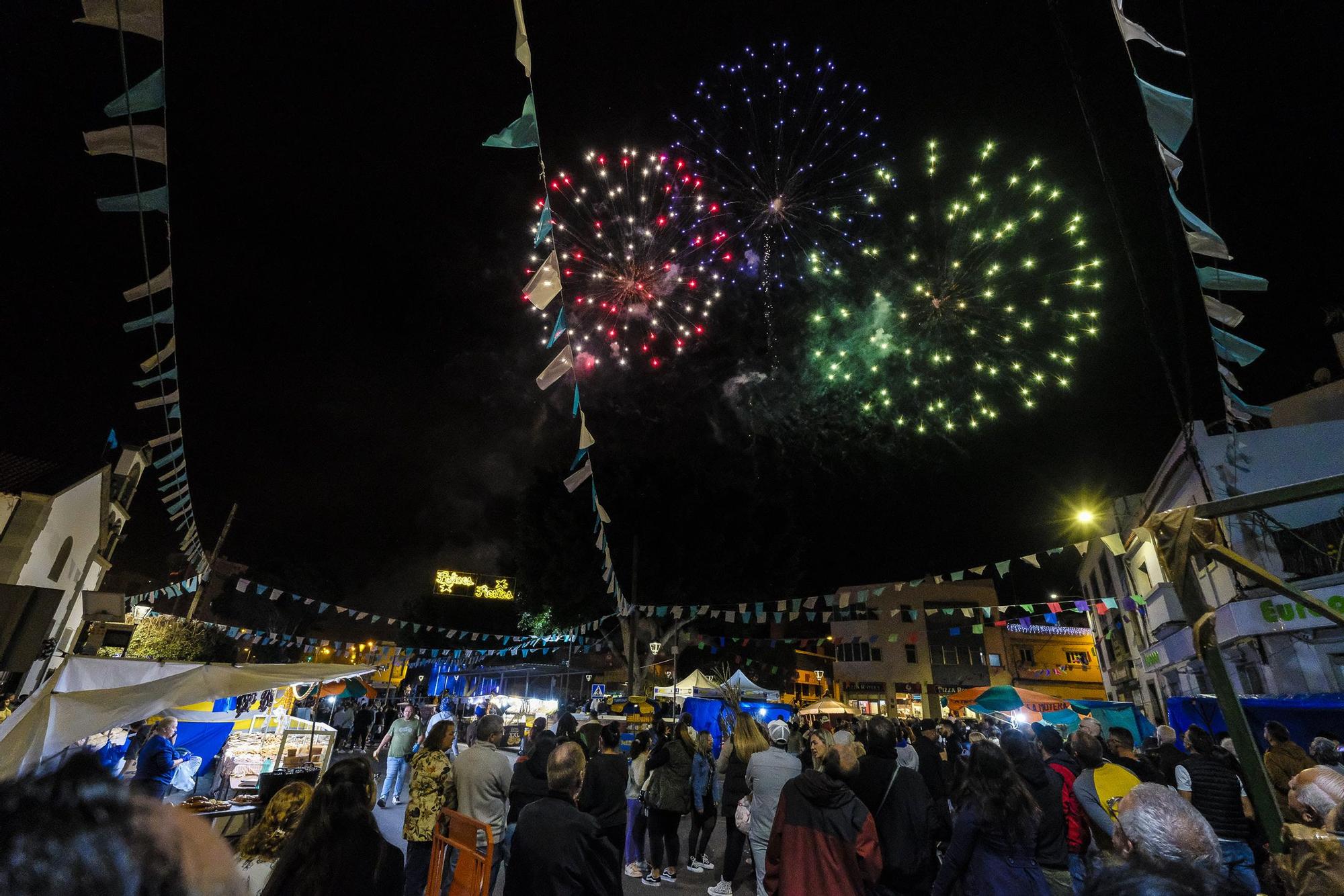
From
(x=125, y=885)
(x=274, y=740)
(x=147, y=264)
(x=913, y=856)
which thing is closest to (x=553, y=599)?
(x=274, y=740)

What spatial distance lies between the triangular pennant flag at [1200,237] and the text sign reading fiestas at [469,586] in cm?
5155

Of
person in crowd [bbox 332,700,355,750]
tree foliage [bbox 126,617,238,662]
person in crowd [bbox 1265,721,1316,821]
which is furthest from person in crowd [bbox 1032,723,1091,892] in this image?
tree foliage [bbox 126,617,238,662]

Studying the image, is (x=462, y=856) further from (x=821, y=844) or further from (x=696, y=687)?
(x=696, y=687)

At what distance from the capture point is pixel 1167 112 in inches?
217

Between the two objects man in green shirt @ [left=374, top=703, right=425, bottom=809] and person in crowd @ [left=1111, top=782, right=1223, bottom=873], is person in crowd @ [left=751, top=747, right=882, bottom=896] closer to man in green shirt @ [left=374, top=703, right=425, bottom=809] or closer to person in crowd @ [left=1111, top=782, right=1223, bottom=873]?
person in crowd @ [left=1111, top=782, right=1223, bottom=873]

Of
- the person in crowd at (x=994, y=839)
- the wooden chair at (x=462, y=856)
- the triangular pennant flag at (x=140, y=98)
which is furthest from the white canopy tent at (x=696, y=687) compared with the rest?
the triangular pennant flag at (x=140, y=98)

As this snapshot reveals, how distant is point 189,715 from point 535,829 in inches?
375

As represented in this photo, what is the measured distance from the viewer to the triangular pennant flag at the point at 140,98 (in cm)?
455

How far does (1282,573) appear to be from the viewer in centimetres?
1438

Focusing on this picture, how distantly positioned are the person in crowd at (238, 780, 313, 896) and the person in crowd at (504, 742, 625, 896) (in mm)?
1697

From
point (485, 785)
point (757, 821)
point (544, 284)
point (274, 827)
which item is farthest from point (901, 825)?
point (544, 284)

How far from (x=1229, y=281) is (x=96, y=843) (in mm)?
9973

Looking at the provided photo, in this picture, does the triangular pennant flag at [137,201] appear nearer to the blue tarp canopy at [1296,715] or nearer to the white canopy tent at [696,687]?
the blue tarp canopy at [1296,715]

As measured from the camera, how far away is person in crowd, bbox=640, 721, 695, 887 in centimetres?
713
